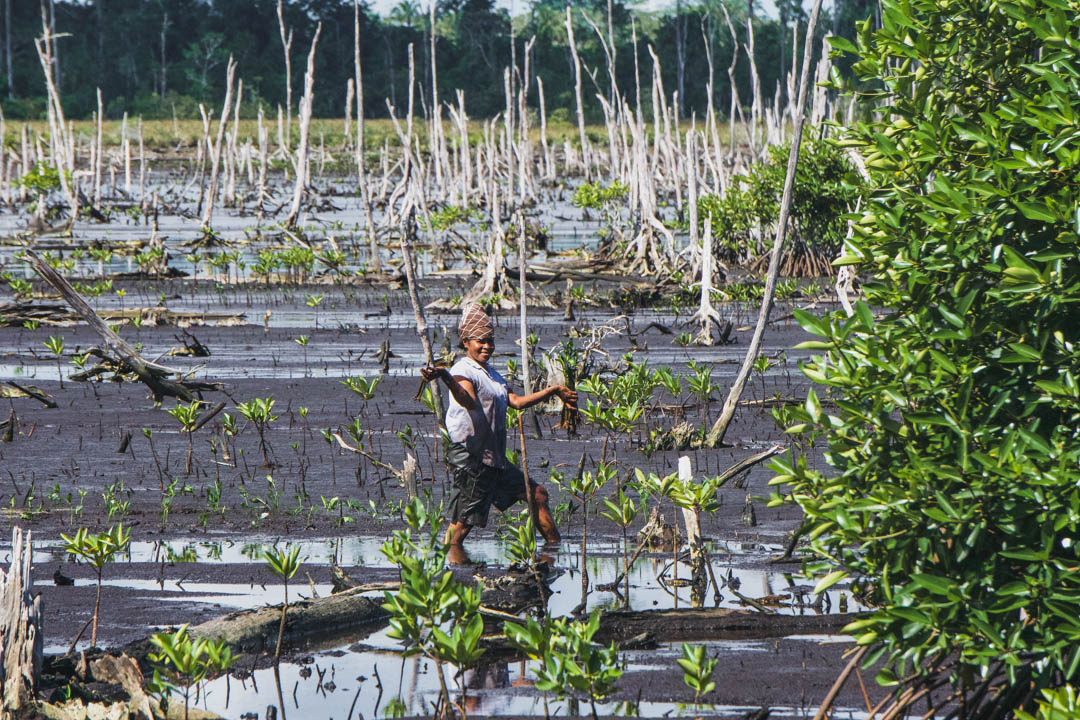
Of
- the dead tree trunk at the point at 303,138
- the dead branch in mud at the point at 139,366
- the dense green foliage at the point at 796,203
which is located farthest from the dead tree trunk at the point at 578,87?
the dead branch in mud at the point at 139,366

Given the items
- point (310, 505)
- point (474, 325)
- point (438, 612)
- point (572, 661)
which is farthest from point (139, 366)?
point (572, 661)

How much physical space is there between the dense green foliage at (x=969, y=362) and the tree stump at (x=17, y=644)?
8.41ft

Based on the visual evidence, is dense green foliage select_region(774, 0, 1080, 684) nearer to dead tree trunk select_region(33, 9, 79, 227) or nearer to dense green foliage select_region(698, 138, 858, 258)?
dense green foliage select_region(698, 138, 858, 258)

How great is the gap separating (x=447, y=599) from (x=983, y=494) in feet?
4.96

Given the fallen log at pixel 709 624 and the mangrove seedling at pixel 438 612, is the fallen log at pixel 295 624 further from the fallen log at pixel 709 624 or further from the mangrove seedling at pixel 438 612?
the mangrove seedling at pixel 438 612

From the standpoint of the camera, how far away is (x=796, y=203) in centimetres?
1975

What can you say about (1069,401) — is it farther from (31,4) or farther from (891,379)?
(31,4)

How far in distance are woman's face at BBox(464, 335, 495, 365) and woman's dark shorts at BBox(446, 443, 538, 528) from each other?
0.47 m

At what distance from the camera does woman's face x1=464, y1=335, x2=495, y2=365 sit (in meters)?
6.75

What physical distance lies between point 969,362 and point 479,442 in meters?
3.67

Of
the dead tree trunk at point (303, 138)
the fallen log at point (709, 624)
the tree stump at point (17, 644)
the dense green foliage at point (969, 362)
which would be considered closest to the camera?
the dense green foliage at point (969, 362)

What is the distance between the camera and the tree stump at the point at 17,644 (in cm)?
459

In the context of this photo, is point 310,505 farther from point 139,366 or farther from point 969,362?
point 969,362

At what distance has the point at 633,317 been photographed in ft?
57.2
